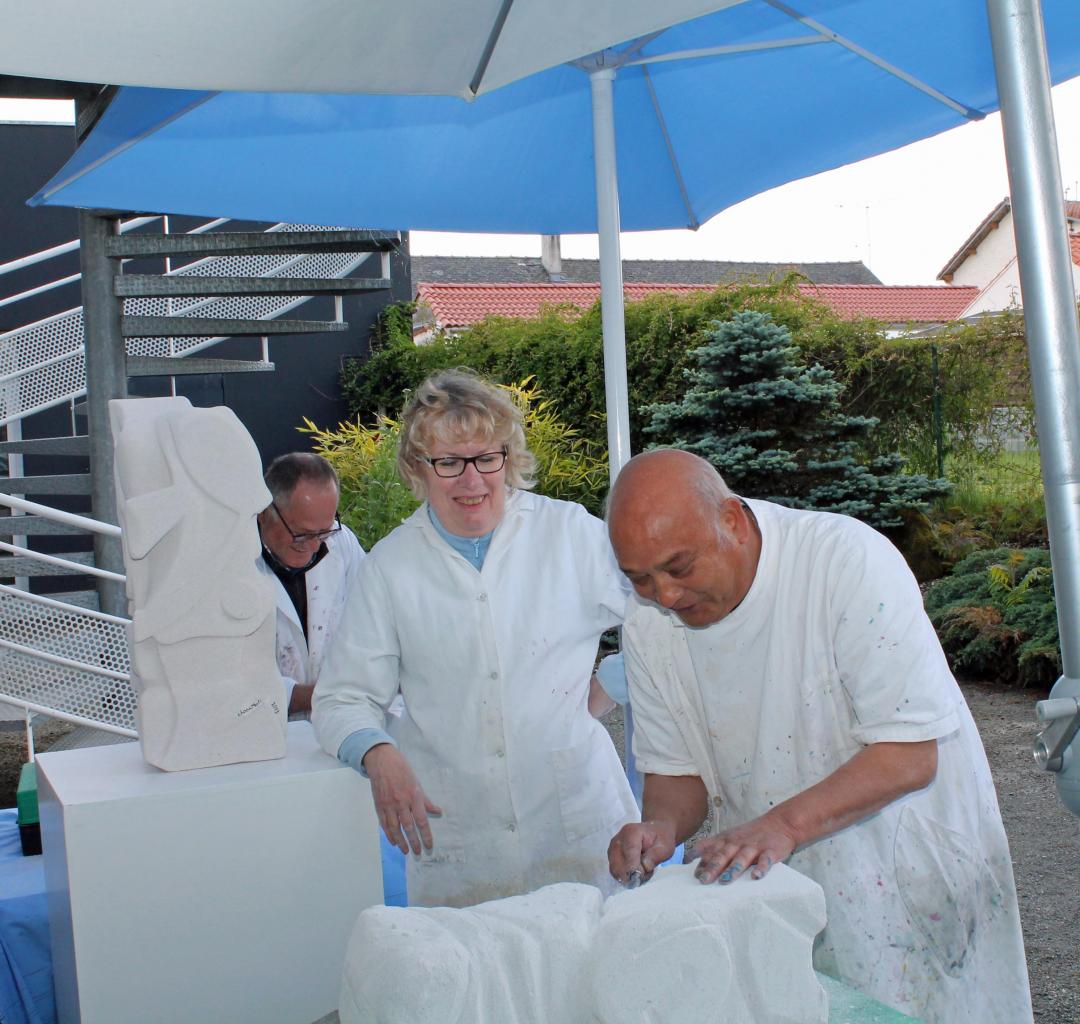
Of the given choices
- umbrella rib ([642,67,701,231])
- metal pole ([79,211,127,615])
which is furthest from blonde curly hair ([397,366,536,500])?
metal pole ([79,211,127,615])

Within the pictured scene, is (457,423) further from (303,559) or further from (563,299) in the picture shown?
(563,299)

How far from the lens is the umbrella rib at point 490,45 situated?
2178 mm

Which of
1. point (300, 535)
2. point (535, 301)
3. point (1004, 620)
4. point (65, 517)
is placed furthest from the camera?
point (535, 301)

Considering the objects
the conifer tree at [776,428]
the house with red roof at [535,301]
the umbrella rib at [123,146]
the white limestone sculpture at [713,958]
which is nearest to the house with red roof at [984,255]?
the house with red roof at [535,301]

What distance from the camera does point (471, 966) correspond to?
4.45 ft

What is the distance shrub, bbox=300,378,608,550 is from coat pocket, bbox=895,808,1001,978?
572 cm

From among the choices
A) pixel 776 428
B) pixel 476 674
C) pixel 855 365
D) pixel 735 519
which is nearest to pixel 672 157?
pixel 476 674

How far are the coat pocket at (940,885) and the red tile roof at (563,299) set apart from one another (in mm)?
9200

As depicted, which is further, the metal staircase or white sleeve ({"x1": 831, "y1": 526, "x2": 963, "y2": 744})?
the metal staircase

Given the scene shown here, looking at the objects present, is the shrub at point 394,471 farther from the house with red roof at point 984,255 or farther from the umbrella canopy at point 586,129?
the house with red roof at point 984,255

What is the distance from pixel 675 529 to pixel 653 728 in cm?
48

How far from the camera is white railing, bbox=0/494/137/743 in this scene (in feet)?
15.8

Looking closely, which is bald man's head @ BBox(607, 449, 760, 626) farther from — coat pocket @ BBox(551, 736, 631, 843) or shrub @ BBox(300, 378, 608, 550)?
shrub @ BBox(300, 378, 608, 550)

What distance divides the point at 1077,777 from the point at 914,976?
41 cm
